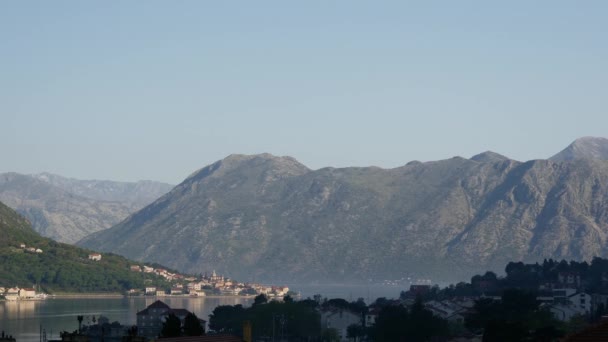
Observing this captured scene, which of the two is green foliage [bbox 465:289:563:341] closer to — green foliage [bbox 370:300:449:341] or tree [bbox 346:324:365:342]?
green foliage [bbox 370:300:449:341]

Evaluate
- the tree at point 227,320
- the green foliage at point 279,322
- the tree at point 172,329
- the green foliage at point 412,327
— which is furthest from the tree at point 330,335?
the tree at point 172,329

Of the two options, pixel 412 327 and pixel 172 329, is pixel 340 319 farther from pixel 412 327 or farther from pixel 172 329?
pixel 172 329

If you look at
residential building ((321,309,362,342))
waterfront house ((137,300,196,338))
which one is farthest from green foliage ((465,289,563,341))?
waterfront house ((137,300,196,338))

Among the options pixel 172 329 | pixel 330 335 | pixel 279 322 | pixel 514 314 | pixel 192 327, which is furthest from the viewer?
pixel 279 322

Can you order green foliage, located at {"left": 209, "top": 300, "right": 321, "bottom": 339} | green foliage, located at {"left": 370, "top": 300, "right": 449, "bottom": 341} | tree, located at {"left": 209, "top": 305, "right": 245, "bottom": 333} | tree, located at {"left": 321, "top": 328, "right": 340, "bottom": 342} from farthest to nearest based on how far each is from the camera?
tree, located at {"left": 209, "top": 305, "right": 245, "bottom": 333} → green foliage, located at {"left": 209, "top": 300, "right": 321, "bottom": 339} → tree, located at {"left": 321, "top": 328, "right": 340, "bottom": 342} → green foliage, located at {"left": 370, "top": 300, "right": 449, "bottom": 341}

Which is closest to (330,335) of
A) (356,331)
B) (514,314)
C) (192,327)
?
(356,331)

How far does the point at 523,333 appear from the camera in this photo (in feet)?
311

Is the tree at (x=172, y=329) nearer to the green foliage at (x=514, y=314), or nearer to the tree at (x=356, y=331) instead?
the green foliage at (x=514, y=314)

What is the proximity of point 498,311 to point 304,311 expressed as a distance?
25.8 m

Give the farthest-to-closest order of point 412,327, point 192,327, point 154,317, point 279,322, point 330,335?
1. point 154,317
2. point 279,322
3. point 330,335
4. point 412,327
5. point 192,327

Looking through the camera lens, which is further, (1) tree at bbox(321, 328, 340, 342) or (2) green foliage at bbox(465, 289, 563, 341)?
(1) tree at bbox(321, 328, 340, 342)

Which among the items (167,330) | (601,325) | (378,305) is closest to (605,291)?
(378,305)

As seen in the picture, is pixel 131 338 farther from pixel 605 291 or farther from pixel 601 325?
pixel 605 291

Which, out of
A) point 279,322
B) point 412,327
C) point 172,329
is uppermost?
point 279,322
